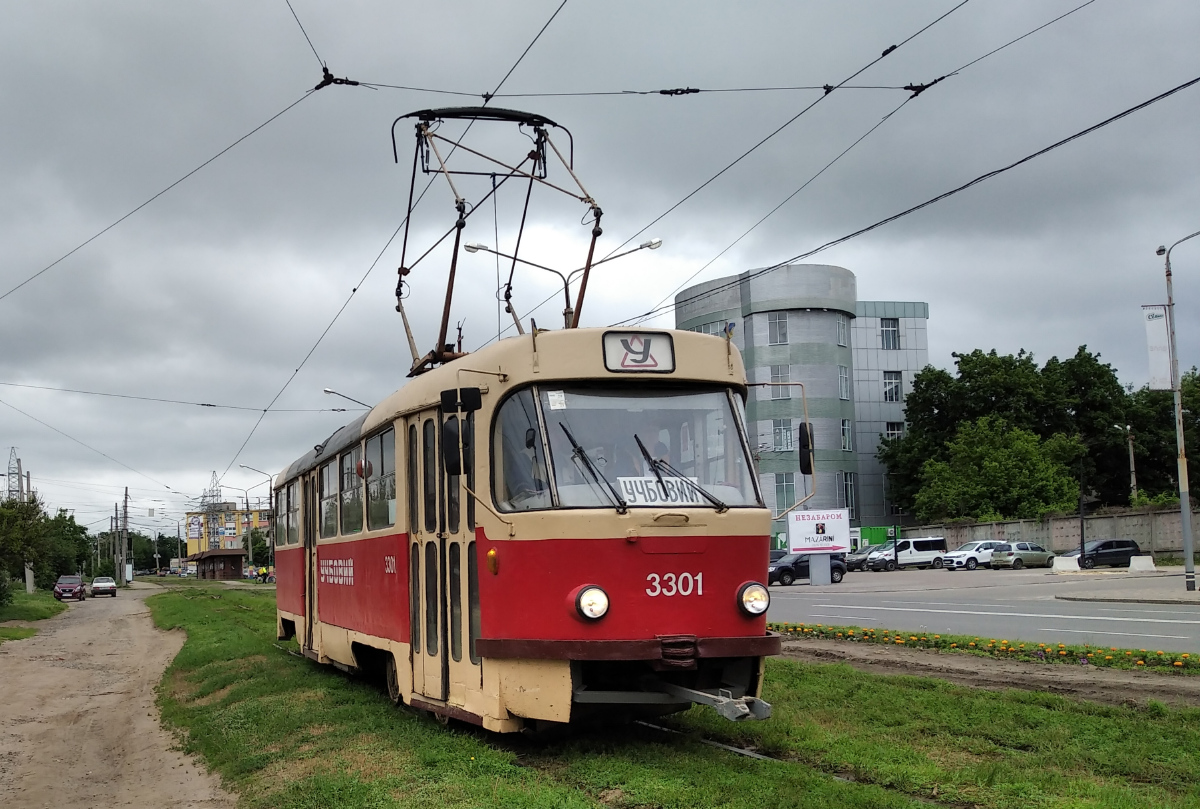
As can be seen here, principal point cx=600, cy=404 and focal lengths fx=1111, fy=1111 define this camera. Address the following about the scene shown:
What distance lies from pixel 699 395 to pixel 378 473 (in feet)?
12.9

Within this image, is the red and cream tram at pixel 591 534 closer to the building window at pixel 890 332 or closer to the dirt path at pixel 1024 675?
Result: the dirt path at pixel 1024 675

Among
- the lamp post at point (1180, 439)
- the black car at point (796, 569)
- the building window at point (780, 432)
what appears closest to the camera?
the lamp post at point (1180, 439)

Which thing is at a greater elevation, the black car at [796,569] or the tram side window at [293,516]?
the tram side window at [293,516]

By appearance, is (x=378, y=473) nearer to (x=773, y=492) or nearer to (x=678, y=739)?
(x=678, y=739)

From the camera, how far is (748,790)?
6688 millimetres

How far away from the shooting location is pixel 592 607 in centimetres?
773

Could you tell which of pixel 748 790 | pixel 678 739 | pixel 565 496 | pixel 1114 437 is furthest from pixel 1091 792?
pixel 1114 437

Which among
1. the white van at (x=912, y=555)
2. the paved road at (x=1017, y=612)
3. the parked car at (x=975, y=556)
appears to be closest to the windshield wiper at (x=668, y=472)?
the paved road at (x=1017, y=612)

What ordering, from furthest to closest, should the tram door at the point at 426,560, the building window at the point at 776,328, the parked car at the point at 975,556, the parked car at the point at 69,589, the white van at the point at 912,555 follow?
the building window at the point at 776,328 < the parked car at the point at 69,589 < the white van at the point at 912,555 < the parked car at the point at 975,556 < the tram door at the point at 426,560

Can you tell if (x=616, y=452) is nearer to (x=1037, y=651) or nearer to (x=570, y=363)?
(x=570, y=363)

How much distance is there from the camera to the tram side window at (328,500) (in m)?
13.4

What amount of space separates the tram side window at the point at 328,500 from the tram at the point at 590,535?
13.4 ft

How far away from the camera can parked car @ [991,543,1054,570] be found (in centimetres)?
5156

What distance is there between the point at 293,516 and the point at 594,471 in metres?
9.92
